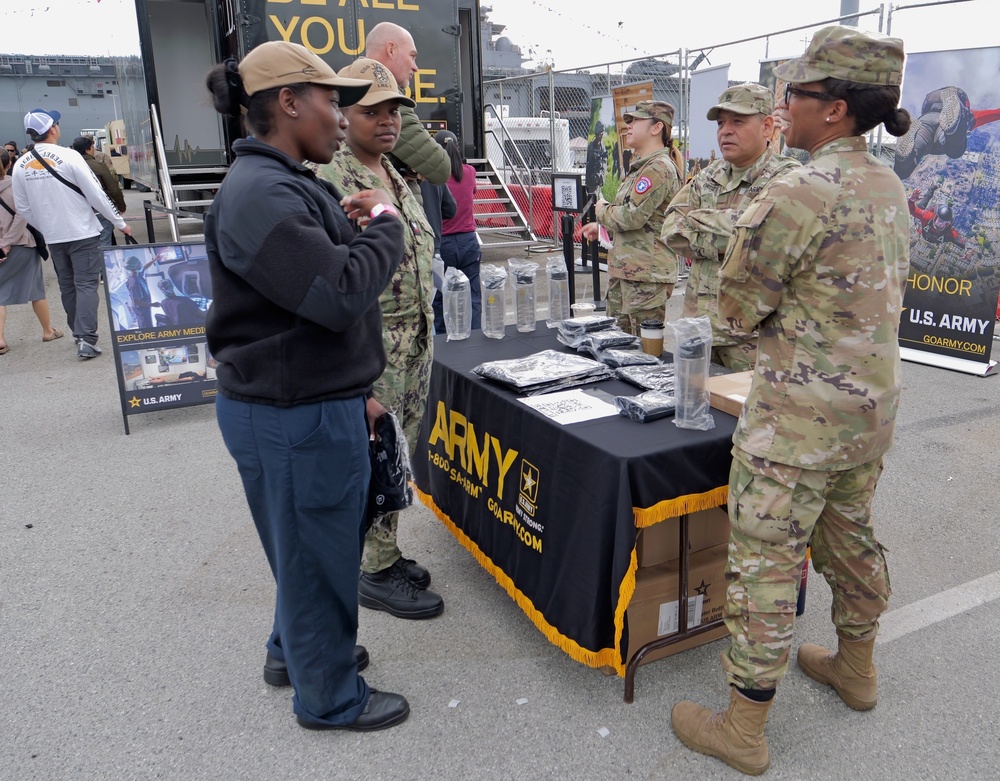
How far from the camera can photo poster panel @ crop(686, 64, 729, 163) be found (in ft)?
27.3

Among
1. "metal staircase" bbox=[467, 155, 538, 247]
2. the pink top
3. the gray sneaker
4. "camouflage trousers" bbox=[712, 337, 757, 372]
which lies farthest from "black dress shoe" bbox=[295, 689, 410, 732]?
"metal staircase" bbox=[467, 155, 538, 247]

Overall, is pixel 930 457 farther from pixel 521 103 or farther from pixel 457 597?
pixel 521 103

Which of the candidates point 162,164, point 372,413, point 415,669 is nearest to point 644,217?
point 372,413

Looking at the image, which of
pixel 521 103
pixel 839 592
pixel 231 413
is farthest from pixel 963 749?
pixel 521 103

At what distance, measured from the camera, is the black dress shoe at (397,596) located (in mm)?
2969

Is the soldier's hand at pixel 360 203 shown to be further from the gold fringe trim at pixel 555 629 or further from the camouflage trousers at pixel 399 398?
the gold fringe trim at pixel 555 629

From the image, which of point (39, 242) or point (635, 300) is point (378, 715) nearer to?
point (635, 300)

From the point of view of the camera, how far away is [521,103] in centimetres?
2369

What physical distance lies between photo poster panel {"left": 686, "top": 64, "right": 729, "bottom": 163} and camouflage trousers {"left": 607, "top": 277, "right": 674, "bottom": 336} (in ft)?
14.1

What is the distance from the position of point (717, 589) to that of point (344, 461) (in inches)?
55.6

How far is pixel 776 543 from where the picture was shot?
201 centimetres

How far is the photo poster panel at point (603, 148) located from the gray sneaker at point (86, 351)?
6170 millimetres

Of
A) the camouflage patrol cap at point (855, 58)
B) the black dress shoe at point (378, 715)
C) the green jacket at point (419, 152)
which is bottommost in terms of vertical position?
the black dress shoe at point (378, 715)

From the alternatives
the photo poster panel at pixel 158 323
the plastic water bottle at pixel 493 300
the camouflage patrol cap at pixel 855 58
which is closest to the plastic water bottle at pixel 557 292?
the plastic water bottle at pixel 493 300
